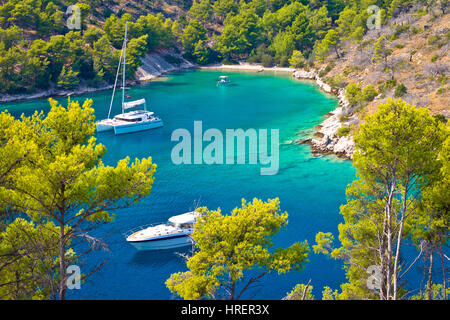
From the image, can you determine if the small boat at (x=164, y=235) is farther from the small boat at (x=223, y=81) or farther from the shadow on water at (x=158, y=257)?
the small boat at (x=223, y=81)

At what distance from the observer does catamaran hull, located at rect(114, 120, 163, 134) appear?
224ft

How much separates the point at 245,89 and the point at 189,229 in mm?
73540

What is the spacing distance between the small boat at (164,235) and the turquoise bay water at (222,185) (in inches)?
25.8

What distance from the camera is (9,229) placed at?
63.4 feet

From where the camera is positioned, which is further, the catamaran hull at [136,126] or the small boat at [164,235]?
the catamaran hull at [136,126]

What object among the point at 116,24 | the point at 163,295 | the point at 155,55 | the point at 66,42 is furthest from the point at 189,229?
the point at 155,55

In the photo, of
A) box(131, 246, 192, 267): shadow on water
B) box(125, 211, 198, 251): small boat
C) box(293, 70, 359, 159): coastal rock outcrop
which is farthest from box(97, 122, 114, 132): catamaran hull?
box(131, 246, 192, 267): shadow on water

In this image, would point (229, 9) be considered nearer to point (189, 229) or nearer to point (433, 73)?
point (433, 73)

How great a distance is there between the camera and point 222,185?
46.1 metres

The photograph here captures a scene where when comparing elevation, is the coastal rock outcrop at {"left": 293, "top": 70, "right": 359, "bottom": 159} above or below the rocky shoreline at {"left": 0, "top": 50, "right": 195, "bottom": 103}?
below

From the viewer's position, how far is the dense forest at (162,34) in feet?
309

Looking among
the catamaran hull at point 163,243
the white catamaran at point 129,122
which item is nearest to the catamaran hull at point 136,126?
the white catamaran at point 129,122

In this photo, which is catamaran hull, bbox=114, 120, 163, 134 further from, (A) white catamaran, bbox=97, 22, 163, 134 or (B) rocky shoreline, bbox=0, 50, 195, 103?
(B) rocky shoreline, bbox=0, 50, 195, 103

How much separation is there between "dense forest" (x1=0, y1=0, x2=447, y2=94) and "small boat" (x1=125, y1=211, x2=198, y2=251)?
213 feet
